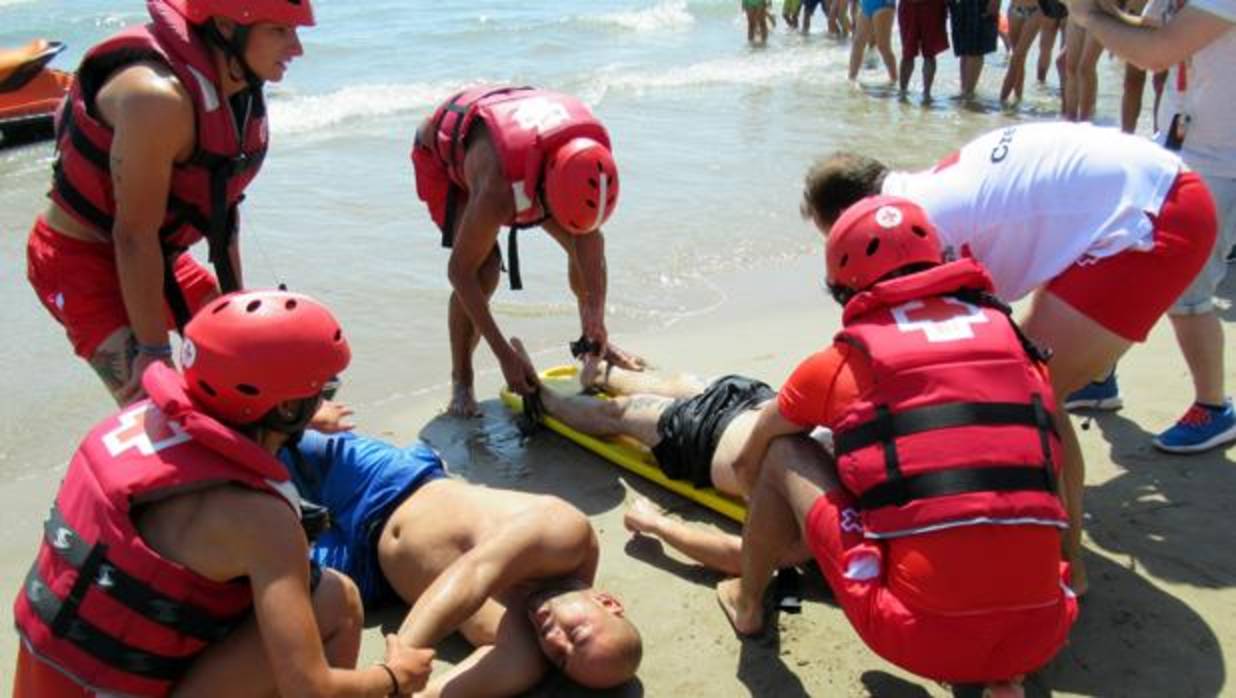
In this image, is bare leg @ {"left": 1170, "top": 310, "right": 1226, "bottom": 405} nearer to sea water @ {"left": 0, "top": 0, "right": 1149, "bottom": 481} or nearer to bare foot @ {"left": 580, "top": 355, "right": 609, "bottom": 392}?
bare foot @ {"left": 580, "top": 355, "right": 609, "bottom": 392}

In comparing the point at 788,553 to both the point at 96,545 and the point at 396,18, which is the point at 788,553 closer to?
the point at 96,545

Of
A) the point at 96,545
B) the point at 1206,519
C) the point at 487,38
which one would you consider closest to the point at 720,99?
the point at 487,38

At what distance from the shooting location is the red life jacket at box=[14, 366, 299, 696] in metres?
2.23

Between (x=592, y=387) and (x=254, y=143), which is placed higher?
(x=254, y=143)

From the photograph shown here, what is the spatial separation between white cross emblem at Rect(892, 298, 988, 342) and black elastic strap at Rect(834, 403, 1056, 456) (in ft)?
0.51

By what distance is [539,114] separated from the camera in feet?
13.8

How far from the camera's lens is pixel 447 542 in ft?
10.4

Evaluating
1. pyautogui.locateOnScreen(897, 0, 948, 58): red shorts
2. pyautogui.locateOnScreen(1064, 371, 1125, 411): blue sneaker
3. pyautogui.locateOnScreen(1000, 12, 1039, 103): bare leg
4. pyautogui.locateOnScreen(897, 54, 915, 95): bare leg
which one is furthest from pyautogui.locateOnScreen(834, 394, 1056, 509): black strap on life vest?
pyautogui.locateOnScreen(897, 0, 948, 58): red shorts

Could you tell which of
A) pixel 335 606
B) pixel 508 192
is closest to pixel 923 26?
pixel 508 192

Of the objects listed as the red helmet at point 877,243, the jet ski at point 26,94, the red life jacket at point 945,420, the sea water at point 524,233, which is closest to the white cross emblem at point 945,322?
the red life jacket at point 945,420

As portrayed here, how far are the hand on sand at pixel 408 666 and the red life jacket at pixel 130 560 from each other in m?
0.36

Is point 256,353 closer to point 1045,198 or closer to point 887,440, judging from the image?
point 887,440

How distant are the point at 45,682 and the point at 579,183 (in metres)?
2.32

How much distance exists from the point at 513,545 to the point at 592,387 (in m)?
1.65
